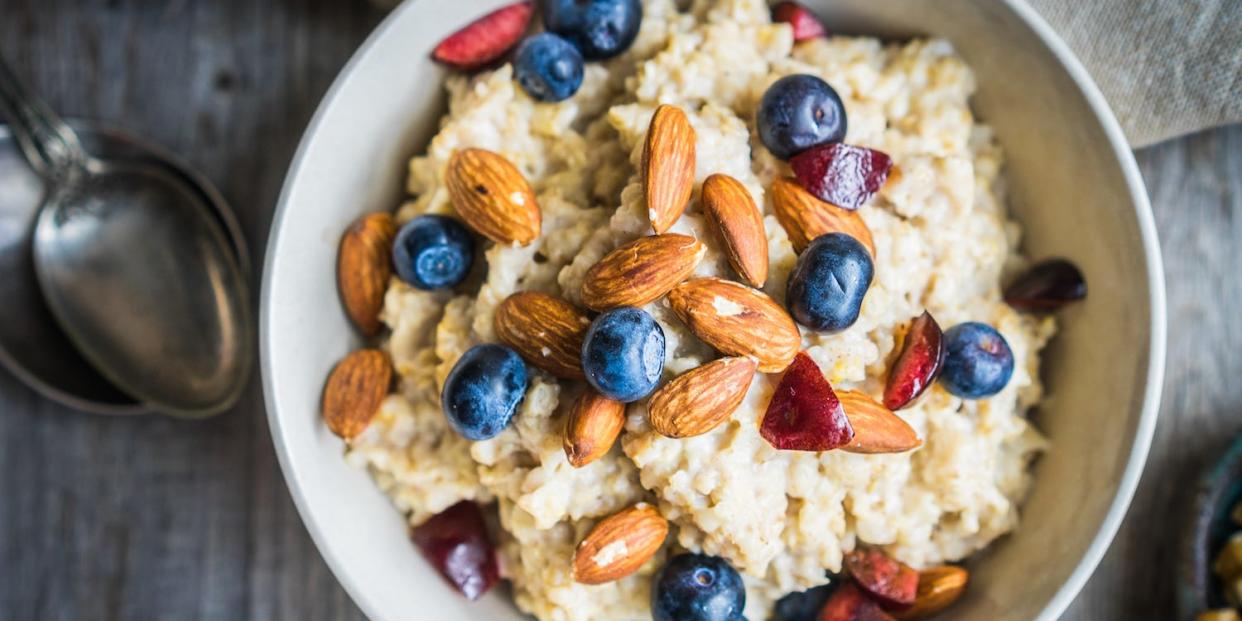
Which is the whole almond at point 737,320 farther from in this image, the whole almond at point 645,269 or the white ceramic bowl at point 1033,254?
the white ceramic bowl at point 1033,254

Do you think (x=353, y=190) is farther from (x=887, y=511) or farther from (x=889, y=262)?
(x=887, y=511)

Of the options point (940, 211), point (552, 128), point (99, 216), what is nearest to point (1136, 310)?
point (940, 211)

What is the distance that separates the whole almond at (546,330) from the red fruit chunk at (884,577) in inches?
23.0

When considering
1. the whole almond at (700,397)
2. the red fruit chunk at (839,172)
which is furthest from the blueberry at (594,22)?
the whole almond at (700,397)

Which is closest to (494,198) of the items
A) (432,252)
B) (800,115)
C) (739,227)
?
(432,252)

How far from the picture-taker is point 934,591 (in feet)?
5.64

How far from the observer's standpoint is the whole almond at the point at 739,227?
1508 millimetres

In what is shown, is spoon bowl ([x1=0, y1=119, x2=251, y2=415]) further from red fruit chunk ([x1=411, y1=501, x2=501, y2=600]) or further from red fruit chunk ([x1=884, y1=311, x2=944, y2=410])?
red fruit chunk ([x1=884, y1=311, x2=944, y2=410])

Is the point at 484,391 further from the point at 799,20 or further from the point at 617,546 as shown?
the point at 799,20

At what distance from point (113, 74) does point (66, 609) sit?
1.16 metres

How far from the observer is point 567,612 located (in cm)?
164

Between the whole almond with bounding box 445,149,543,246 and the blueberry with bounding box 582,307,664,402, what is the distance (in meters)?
0.26

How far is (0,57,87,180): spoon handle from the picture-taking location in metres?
2.05

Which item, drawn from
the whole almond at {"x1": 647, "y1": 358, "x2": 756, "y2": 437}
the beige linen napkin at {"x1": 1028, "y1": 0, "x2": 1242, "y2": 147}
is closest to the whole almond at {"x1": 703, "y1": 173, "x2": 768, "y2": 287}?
the whole almond at {"x1": 647, "y1": 358, "x2": 756, "y2": 437}
